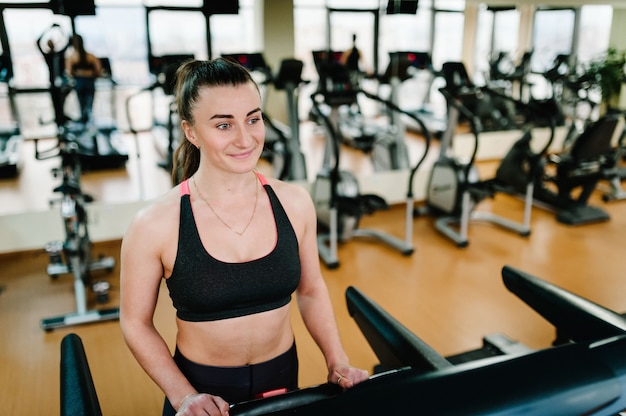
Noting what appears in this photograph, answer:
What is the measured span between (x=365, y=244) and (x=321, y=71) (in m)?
1.53

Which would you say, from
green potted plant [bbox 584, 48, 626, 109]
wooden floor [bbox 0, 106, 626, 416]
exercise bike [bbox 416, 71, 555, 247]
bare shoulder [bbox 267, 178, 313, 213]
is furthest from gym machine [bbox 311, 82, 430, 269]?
green potted plant [bbox 584, 48, 626, 109]

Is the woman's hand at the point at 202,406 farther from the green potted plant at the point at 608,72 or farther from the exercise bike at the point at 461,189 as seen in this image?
the green potted plant at the point at 608,72

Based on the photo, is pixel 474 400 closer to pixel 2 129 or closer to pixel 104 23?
pixel 104 23

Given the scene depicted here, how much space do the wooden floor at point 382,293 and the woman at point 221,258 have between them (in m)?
1.39

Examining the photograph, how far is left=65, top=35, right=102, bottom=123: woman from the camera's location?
14.1 ft

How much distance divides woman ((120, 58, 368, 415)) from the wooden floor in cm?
139

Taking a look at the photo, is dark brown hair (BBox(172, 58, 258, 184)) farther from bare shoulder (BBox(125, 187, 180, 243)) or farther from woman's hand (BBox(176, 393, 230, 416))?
woman's hand (BBox(176, 393, 230, 416))

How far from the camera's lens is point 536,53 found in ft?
20.6

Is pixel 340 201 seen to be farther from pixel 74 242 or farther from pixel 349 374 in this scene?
pixel 349 374

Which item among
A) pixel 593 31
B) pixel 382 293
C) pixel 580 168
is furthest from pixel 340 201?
pixel 593 31

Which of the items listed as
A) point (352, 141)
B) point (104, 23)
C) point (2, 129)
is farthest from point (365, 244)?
point (2, 129)

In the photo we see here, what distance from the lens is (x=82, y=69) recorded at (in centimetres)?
463

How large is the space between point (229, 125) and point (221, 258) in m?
0.31

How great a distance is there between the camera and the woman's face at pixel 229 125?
1.21 m
